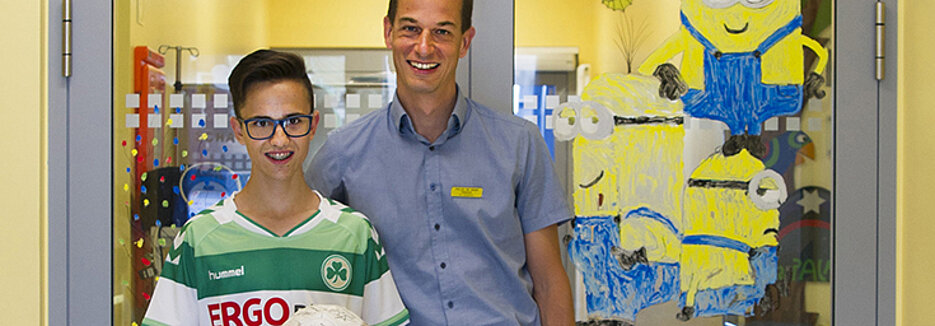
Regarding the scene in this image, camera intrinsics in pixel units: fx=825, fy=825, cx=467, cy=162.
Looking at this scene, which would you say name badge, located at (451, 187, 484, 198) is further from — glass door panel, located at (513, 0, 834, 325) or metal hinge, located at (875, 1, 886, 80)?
metal hinge, located at (875, 1, 886, 80)

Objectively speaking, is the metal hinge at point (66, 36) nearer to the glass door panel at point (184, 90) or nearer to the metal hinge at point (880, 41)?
the glass door panel at point (184, 90)

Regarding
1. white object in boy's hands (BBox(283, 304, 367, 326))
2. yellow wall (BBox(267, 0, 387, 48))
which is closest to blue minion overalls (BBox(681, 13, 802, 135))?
yellow wall (BBox(267, 0, 387, 48))

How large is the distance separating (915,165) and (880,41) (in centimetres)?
31

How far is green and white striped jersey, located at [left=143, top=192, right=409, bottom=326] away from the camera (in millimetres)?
1519

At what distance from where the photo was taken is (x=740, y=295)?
6.69 ft

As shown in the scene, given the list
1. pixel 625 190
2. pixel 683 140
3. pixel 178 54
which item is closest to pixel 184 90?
pixel 178 54

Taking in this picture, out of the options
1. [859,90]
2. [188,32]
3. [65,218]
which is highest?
[188,32]

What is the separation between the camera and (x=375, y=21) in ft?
6.74

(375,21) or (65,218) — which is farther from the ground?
(375,21)

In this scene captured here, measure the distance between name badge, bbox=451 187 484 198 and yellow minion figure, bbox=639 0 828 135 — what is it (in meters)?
0.53

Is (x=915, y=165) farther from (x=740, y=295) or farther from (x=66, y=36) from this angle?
(x=66, y=36)
